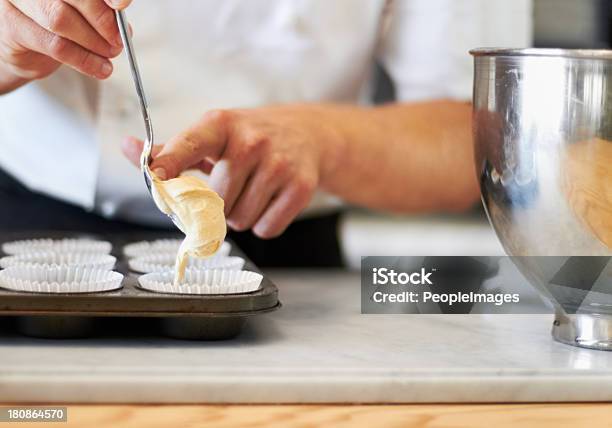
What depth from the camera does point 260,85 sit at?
1.27 meters

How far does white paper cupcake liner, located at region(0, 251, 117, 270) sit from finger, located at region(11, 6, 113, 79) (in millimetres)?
172

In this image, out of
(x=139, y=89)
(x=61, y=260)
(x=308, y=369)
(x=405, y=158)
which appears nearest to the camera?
(x=308, y=369)

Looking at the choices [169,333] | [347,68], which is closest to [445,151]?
[347,68]

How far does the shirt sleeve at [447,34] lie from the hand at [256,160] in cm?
34

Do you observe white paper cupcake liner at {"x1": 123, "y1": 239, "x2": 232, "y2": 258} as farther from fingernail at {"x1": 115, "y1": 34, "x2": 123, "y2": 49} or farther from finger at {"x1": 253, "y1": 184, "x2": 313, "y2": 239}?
fingernail at {"x1": 115, "y1": 34, "x2": 123, "y2": 49}

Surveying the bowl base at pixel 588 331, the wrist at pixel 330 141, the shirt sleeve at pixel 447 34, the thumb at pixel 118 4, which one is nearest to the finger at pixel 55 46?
the thumb at pixel 118 4

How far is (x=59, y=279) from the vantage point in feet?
2.76

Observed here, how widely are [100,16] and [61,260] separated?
246 millimetres

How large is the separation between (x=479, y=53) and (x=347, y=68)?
22.3 inches

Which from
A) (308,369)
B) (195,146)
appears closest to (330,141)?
(195,146)

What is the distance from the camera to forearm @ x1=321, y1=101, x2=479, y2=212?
1.18 meters

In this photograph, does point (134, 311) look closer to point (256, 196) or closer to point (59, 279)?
point (59, 279)

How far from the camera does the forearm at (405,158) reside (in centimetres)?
118

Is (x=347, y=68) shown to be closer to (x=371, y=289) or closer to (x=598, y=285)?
(x=371, y=289)
